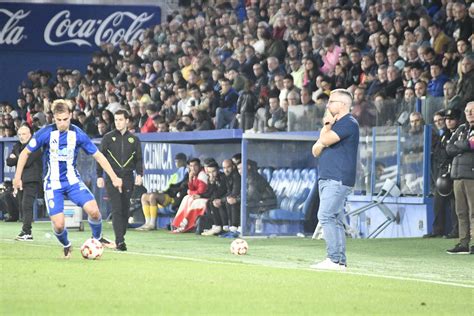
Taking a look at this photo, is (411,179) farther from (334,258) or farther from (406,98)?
(334,258)

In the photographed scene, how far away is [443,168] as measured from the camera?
1922 centimetres

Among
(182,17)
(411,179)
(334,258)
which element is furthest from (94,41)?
(334,258)

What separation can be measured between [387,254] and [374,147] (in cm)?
456

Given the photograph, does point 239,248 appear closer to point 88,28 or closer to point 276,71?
point 276,71

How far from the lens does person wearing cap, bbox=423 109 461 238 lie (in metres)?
18.8

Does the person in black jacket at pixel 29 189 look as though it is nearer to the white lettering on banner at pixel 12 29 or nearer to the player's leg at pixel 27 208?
the player's leg at pixel 27 208

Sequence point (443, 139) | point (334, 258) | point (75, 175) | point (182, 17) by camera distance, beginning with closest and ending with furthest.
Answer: point (334, 258) < point (75, 175) < point (443, 139) < point (182, 17)

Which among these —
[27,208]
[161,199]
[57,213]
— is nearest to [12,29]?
[161,199]

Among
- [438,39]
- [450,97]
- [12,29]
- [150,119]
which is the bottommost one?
[450,97]

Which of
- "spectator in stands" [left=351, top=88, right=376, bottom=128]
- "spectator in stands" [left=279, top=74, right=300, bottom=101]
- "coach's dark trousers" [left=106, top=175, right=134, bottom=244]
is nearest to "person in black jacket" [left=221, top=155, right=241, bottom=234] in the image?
"spectator in stands" [left=279, top=74, right=300, bottom=101]

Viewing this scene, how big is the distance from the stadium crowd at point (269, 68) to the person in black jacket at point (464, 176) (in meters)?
2.74

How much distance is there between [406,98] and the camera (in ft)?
65.9


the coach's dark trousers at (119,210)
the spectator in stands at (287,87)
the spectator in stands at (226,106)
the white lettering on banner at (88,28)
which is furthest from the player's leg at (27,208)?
the white lettering on banner at (88,28)

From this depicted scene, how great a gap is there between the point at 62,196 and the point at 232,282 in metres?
3.87
